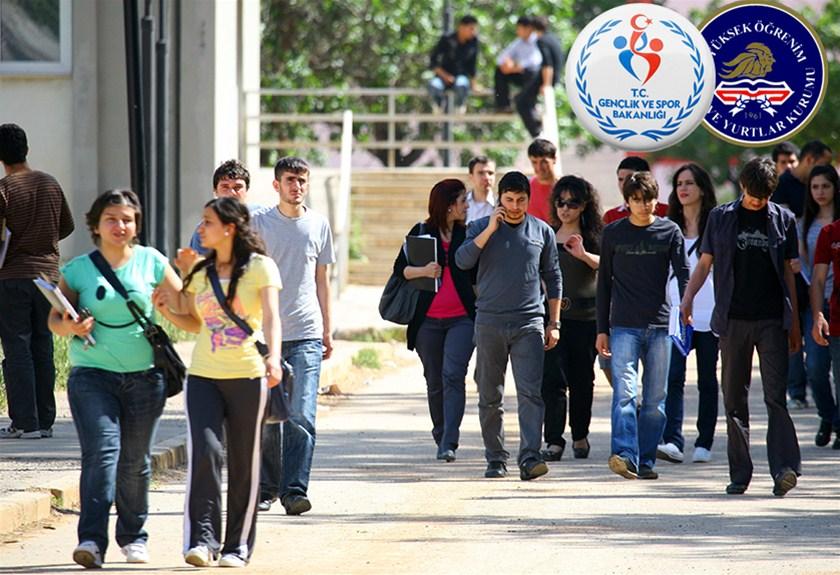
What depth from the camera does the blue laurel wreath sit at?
12.0m

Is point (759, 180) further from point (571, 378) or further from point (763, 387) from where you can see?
point (571, 378)

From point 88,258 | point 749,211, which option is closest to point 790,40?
point 749,211

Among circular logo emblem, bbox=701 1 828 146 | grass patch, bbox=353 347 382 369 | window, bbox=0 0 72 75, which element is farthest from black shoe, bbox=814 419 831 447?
window, bbox=0 0 72 75

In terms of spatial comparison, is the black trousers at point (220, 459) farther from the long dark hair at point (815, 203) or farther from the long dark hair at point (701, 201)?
the long dark hair at point (815, 203)

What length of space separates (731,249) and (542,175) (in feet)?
9.83

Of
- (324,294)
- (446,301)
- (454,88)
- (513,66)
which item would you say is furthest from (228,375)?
(454,88)

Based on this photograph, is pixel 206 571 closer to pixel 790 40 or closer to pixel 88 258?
pixel 88 258

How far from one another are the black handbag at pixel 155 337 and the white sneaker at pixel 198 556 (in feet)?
2.46

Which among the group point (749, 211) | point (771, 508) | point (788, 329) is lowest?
point (771, 508)

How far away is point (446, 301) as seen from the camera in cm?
1222

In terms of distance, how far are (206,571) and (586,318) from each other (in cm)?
475

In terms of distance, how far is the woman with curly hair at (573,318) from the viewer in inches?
483

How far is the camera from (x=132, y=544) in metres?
8.44

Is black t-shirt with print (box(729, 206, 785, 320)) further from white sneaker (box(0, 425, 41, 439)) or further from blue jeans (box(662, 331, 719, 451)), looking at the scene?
white sneaker (box(0, 425, 41, 439))
